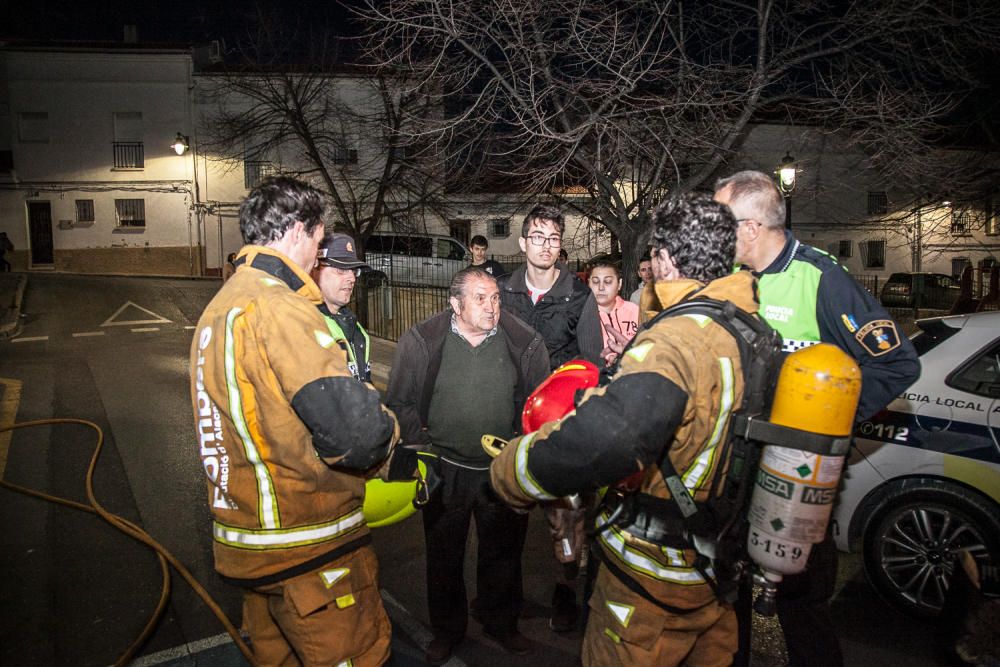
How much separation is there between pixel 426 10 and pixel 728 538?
22.2ft

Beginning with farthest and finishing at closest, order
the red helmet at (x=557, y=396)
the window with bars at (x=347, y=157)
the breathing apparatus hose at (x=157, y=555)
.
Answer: the window with bars at (x=347, y=157)
the breathing apparatus hose at (x=157, y=555)
the red helmet at (x=557, y=396)

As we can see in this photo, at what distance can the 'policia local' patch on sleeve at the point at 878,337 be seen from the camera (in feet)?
8.46

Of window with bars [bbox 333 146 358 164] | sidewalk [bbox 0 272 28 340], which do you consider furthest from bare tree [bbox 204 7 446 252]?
sidewalk [bbox 0 272 28 340]

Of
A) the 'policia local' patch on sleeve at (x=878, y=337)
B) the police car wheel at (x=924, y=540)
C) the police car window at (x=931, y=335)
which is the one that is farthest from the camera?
the police car window at (x=931, y=335)

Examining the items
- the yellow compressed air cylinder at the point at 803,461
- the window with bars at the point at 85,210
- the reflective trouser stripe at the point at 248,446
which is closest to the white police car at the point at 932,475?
the yellow compressed air cylinder at the point at 803,461

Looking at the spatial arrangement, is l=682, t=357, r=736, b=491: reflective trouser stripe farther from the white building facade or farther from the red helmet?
the white building facade

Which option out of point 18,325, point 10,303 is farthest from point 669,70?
point 10,303

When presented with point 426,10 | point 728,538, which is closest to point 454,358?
point 728,538

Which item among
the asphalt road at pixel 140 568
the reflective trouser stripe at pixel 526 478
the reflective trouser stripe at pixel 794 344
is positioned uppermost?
the reflective trouser stripe at pixel 794 344

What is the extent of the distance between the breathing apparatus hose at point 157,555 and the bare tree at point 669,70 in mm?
4595

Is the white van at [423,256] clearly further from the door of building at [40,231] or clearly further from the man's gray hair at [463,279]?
the door of building at [40,231]

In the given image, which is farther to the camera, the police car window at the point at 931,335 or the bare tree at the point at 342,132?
the bare tree at the point at 342,132

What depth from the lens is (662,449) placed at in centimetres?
190

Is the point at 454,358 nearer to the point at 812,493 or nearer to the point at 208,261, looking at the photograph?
the point at 812,493
